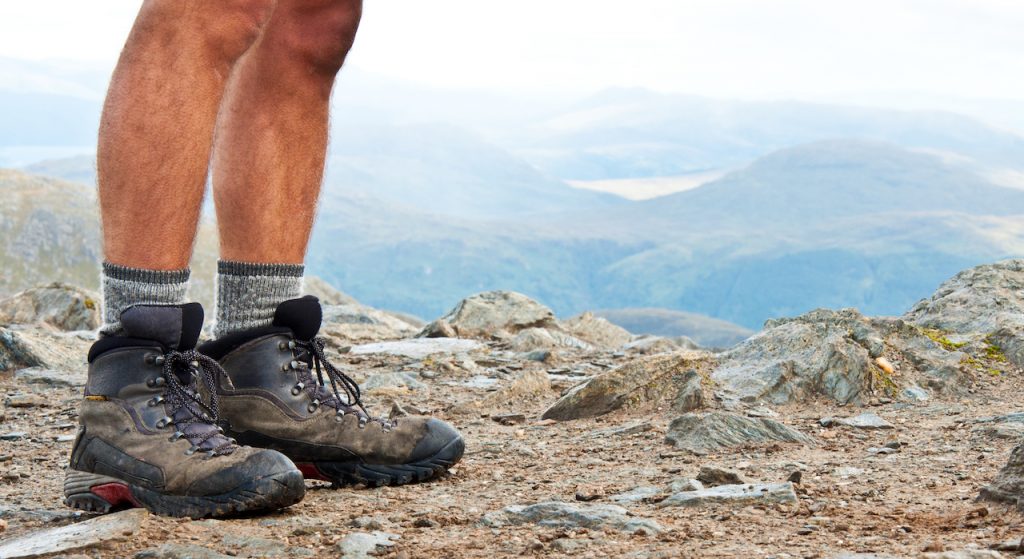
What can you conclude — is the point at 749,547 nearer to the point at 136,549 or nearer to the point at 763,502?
the point at 763,502

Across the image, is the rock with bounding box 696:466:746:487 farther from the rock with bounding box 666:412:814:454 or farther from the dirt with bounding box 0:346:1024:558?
A: the rock with bounding box 666:412:814:454

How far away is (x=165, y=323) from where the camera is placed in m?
3.34

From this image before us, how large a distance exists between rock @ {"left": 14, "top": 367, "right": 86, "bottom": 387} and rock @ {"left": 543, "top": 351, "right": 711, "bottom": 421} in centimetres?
329

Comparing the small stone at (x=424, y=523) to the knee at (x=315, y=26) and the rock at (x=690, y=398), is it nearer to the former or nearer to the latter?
the knee at (x=315, y=26)

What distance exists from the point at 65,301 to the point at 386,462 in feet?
26.9

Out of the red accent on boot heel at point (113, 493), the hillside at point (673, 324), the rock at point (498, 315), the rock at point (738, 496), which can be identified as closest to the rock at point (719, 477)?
the rock at point (738, 496)

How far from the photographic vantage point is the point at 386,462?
3.85 meters

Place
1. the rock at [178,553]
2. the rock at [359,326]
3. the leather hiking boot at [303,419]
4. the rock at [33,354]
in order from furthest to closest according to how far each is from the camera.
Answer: the rock at [359,326] < the rock at [33,354] < the leather hiking boot at [303,419] < the rock at [178,553]

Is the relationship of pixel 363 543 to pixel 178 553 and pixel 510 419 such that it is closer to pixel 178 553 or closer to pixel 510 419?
pixel 178 553

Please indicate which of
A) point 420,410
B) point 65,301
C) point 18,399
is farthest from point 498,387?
point 65,301

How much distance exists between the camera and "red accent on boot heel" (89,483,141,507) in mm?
3348

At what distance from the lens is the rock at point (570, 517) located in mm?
3088

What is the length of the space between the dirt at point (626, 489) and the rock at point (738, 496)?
5cm

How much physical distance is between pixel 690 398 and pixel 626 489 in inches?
83.2
